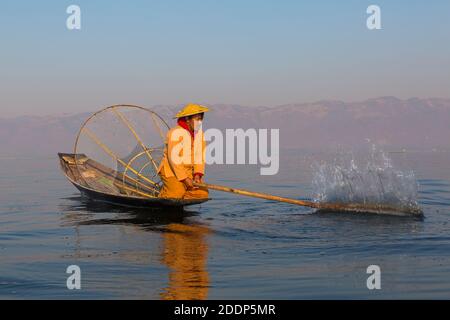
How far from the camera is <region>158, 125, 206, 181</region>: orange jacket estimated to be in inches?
490

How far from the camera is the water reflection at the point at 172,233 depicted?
748 centimetres

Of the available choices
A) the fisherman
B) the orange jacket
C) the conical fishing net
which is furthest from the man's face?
the conical fishing net

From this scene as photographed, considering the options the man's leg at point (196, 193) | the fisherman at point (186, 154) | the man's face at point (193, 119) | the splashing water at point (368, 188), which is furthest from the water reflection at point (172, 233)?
the splashing water at point (368, 188)

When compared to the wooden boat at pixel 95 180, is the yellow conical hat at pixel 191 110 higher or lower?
higher

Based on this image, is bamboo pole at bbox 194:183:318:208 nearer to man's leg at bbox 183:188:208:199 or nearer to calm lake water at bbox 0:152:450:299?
calm lake water at bbox 0:152:450:299

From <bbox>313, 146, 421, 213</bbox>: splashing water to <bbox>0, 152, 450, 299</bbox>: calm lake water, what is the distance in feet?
1.88

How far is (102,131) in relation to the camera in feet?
55.6

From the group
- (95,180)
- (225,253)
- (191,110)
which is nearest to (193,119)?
(191,110)

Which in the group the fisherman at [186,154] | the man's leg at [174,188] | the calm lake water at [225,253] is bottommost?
the calm lake water at [225,253]

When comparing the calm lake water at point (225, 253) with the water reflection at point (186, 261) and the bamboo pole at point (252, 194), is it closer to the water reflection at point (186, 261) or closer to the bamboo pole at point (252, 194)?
the water reflection at point (186, 261)
